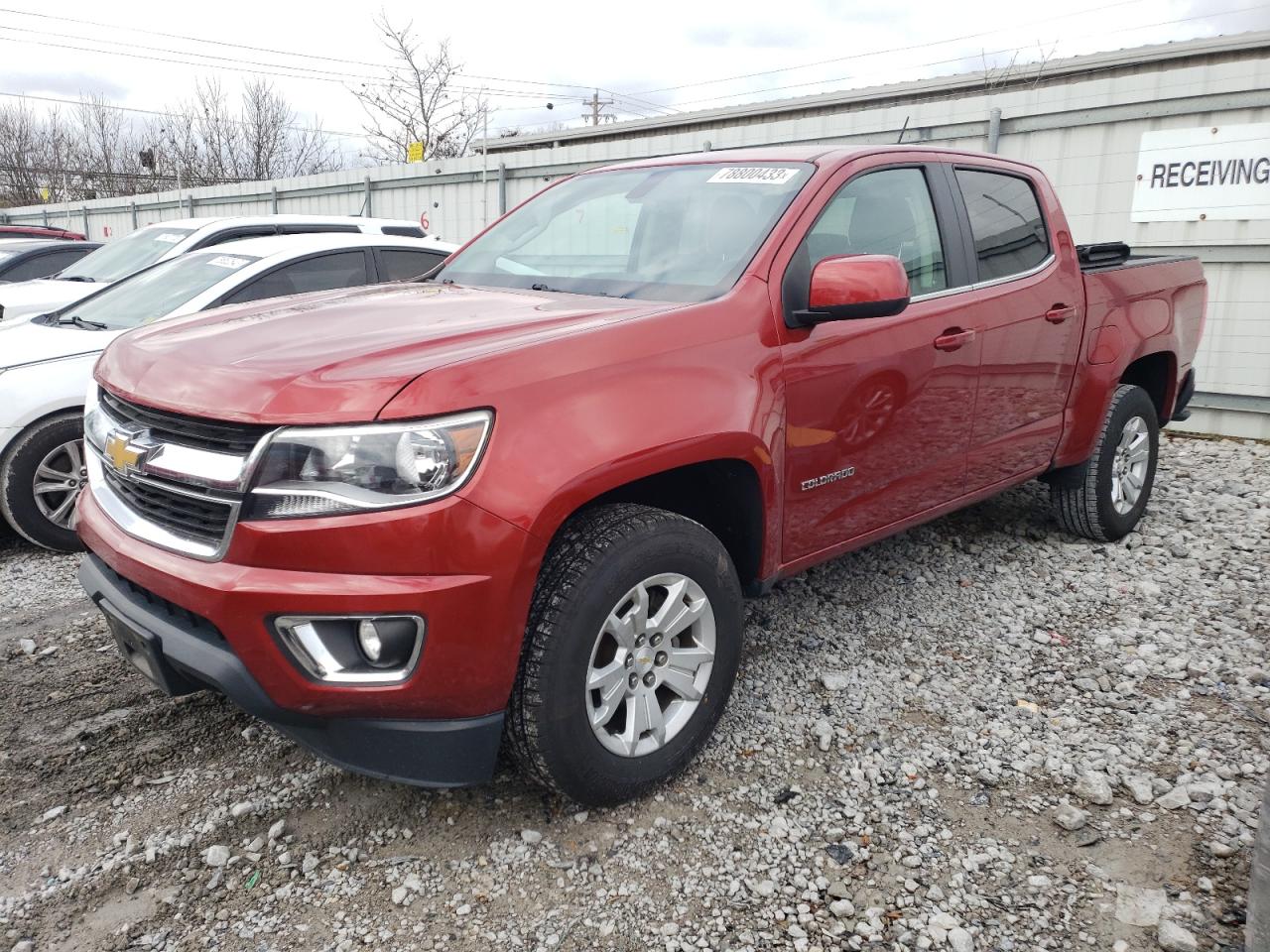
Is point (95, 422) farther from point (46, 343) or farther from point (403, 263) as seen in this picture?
point (403, 263)

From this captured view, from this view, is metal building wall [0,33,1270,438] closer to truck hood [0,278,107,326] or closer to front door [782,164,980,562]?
front door [782,164,980,562]

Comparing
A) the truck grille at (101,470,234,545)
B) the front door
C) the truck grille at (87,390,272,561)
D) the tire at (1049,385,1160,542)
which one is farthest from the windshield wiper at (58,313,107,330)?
the tire at (1049,385,1160,542)

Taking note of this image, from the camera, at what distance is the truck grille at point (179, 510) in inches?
84.2

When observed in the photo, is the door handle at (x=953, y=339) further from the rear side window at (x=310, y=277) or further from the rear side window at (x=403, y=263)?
the rear side window at (x=403, y=263)

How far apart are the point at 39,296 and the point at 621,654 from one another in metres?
6.43

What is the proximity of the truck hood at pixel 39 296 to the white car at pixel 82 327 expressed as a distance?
1316 millimetres

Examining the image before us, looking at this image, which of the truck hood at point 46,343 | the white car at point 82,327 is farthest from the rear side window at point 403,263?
the truck hood at point 46,343

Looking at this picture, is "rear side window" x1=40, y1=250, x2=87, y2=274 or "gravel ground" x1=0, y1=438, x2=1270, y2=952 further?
"rear side window" x1=40, y1=250, x2=87, y2=274

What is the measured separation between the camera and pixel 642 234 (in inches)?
125

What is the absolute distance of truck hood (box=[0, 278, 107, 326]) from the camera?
6526 millimetres

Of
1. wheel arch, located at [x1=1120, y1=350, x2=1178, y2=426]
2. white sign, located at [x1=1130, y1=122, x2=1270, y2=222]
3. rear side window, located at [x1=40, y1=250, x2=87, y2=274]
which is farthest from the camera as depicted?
rear side window, located at [x1=40, y1=250, x2=87, y2=274]

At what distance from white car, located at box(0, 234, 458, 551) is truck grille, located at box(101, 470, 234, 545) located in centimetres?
174

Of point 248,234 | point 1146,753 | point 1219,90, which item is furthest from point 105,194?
point 1146,753

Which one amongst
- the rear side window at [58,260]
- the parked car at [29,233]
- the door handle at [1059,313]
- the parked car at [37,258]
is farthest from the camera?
the parked car at [29,233]
